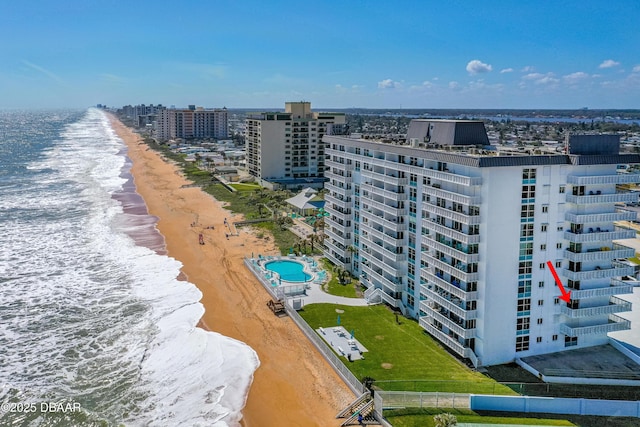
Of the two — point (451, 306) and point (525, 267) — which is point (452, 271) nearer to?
point (451, 306)

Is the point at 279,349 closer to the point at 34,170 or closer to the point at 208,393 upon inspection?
the point at 208,393

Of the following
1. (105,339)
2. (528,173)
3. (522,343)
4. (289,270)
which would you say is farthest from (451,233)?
(105,339)

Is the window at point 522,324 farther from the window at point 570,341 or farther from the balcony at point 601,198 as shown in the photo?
the balcony at point 601,198

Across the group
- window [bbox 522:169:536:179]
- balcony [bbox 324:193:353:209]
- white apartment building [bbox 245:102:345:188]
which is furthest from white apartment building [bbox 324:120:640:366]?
white apartment building [bbox 245:102:345:188]

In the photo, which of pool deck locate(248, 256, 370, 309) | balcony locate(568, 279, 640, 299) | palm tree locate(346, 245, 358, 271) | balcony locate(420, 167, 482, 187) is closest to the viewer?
balcony locate(420, 167, 482, 187)

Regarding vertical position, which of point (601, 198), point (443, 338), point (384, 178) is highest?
point (384, 178)

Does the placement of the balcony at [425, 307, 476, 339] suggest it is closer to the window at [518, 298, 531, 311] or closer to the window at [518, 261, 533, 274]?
the window at [518, 298, 531, 311]
